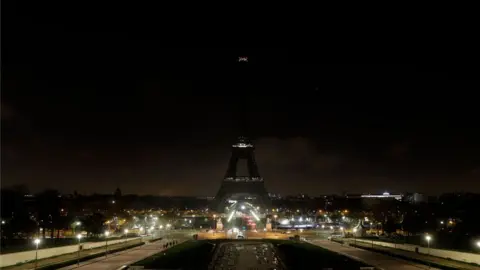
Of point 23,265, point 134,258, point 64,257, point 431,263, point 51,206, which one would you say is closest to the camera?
point 23,265

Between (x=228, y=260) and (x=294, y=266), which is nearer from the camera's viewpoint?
(x=294, y=266)

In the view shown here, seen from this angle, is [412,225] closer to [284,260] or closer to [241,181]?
[284,260]

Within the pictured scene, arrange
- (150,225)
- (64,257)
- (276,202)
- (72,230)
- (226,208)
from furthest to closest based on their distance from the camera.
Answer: (276,202)
(226,208)
(150,225)
(72,230)
(64,257)

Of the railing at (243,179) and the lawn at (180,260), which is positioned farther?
the railing at (243,179)

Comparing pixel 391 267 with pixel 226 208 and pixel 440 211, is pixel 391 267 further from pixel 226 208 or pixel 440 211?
pixel 226 208

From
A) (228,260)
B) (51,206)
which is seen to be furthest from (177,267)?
(51,206)

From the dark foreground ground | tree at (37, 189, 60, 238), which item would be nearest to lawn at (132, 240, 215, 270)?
the dark foreground ground

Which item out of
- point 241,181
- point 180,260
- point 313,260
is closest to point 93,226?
point 180,260

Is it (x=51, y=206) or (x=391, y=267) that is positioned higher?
(x=51, y=206)

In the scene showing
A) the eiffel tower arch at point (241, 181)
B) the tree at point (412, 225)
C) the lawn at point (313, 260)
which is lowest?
the lawn at point (313, 260)

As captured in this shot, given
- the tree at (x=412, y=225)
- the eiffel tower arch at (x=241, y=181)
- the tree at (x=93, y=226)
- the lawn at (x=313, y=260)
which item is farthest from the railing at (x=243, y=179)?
the lawn at (x=313, y=260)

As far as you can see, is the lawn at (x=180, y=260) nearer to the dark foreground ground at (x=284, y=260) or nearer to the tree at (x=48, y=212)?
the dark foreground ground at (x=284, y=260)
